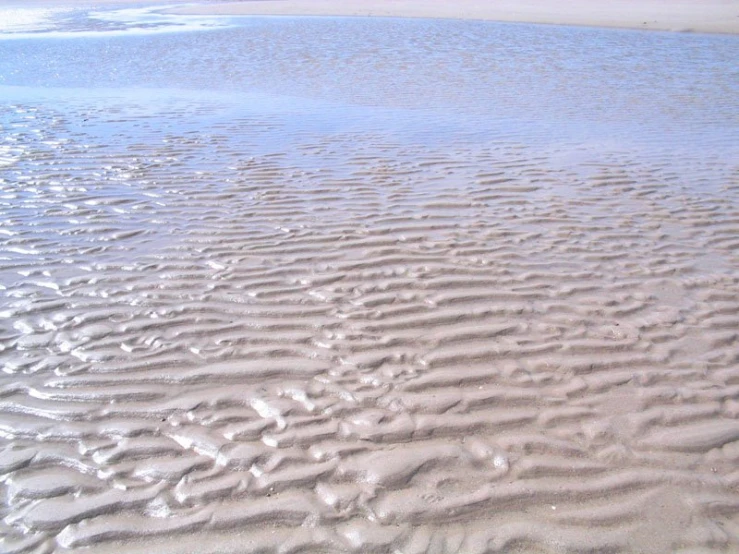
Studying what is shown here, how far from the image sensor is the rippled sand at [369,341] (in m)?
3.08

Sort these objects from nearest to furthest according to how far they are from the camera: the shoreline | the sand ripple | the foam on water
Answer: the sand ripple < the shoreline < the foam on water

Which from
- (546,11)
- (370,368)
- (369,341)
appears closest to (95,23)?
(546,11)

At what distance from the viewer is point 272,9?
33.0m

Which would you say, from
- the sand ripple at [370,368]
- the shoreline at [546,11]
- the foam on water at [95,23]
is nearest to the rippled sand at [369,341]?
the sand ripple at [370,368]

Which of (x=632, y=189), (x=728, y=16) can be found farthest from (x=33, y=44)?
(x=728, y=16)

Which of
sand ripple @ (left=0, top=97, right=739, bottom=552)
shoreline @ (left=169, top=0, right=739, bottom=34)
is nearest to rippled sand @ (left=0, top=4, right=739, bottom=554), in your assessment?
sand ripple @ (left=0, top=97, right=739, bottom=552)

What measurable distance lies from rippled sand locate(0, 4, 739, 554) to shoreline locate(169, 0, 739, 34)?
16072 mm

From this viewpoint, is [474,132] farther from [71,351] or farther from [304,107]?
[71,351]

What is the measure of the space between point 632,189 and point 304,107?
6352mm

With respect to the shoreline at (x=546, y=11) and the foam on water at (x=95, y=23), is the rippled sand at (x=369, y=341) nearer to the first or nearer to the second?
the shoreline at (x=546, y=11)

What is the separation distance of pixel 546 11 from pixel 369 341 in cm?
2690

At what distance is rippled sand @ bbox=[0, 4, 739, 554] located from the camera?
3.08 m

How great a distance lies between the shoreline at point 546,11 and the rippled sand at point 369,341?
16072mm

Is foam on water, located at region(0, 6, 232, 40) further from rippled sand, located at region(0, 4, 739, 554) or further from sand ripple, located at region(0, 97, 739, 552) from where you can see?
sand ripple, located at region(0, 97, 739, 552)
